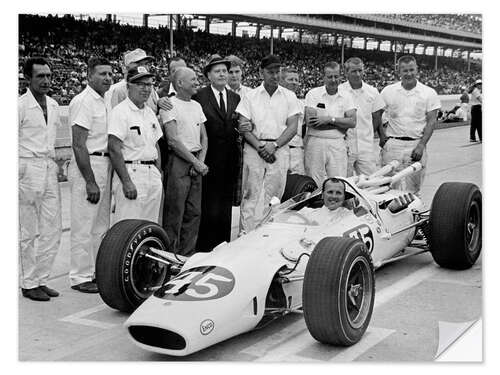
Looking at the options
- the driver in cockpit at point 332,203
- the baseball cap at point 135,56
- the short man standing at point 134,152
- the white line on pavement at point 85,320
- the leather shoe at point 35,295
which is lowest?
the white line on pavement at point 85,320

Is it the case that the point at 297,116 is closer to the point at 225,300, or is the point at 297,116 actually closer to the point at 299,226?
the point at 299,226

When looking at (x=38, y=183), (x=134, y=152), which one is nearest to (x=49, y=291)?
(x=38, y=183)

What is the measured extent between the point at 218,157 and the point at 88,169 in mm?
1502

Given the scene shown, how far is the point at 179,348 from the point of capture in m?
4.35

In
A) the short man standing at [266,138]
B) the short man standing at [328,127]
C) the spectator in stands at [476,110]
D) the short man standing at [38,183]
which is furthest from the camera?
the short man standing at [328,127]

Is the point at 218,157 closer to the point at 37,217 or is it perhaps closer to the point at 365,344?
the point at 37,217

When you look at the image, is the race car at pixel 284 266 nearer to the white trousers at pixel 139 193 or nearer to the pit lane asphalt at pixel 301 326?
the pit lane asphalt at pixel 301 326

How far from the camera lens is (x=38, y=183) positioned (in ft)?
18.1

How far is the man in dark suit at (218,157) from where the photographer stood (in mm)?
6957

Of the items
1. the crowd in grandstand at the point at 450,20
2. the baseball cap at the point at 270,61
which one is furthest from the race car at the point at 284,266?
the crowd in grandstand at the point at 450,20

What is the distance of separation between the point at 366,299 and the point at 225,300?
101 centimetres

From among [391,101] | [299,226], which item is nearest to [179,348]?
[299,226]

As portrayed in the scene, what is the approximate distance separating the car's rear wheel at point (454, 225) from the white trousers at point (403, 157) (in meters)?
1.19

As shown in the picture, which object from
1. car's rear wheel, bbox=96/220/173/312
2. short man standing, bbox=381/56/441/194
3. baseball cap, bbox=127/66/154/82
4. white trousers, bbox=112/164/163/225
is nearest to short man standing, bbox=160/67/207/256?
baseball cap, bbox=127/66/154/82
